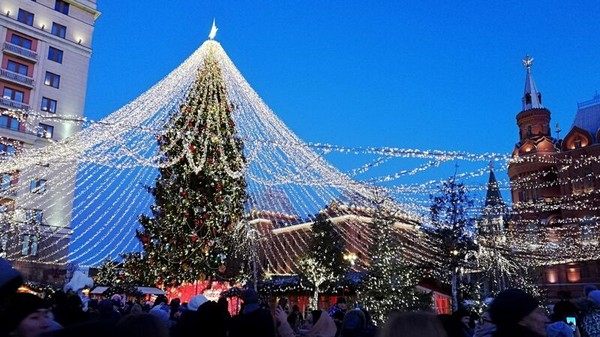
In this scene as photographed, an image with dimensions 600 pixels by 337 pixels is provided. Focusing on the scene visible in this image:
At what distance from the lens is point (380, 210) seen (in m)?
26.1

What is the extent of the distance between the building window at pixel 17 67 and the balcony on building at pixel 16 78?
563 mm

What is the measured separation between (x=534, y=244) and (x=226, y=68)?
30.2 metres

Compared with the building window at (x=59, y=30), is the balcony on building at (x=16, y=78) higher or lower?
lower

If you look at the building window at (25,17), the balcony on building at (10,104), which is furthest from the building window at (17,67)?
the building window at (25,17)

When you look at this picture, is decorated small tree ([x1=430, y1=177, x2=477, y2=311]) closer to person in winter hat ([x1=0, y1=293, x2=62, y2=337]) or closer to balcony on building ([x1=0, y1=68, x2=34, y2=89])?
person in winter hat ([x1=0, y1=293, x2=62, y2=337])

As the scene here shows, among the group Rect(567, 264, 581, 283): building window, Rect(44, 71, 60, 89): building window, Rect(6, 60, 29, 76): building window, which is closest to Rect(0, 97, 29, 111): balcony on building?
Rect(6, 60, 29, 76): building window

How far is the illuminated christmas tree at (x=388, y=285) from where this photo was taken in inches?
882

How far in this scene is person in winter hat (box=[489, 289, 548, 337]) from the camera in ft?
10.2

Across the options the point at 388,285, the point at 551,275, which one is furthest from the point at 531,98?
the point at 388,285

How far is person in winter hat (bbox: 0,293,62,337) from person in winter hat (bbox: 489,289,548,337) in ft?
8.42

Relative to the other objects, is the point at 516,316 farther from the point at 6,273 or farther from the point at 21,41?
the point at 21,41

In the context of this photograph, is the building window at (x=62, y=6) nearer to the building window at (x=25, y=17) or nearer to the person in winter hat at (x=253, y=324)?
the building window at (x=25, y=17)

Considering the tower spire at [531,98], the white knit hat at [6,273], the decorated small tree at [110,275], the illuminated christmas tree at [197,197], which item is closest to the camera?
the white knit hat at [6,273]

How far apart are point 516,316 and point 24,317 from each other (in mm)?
2817
